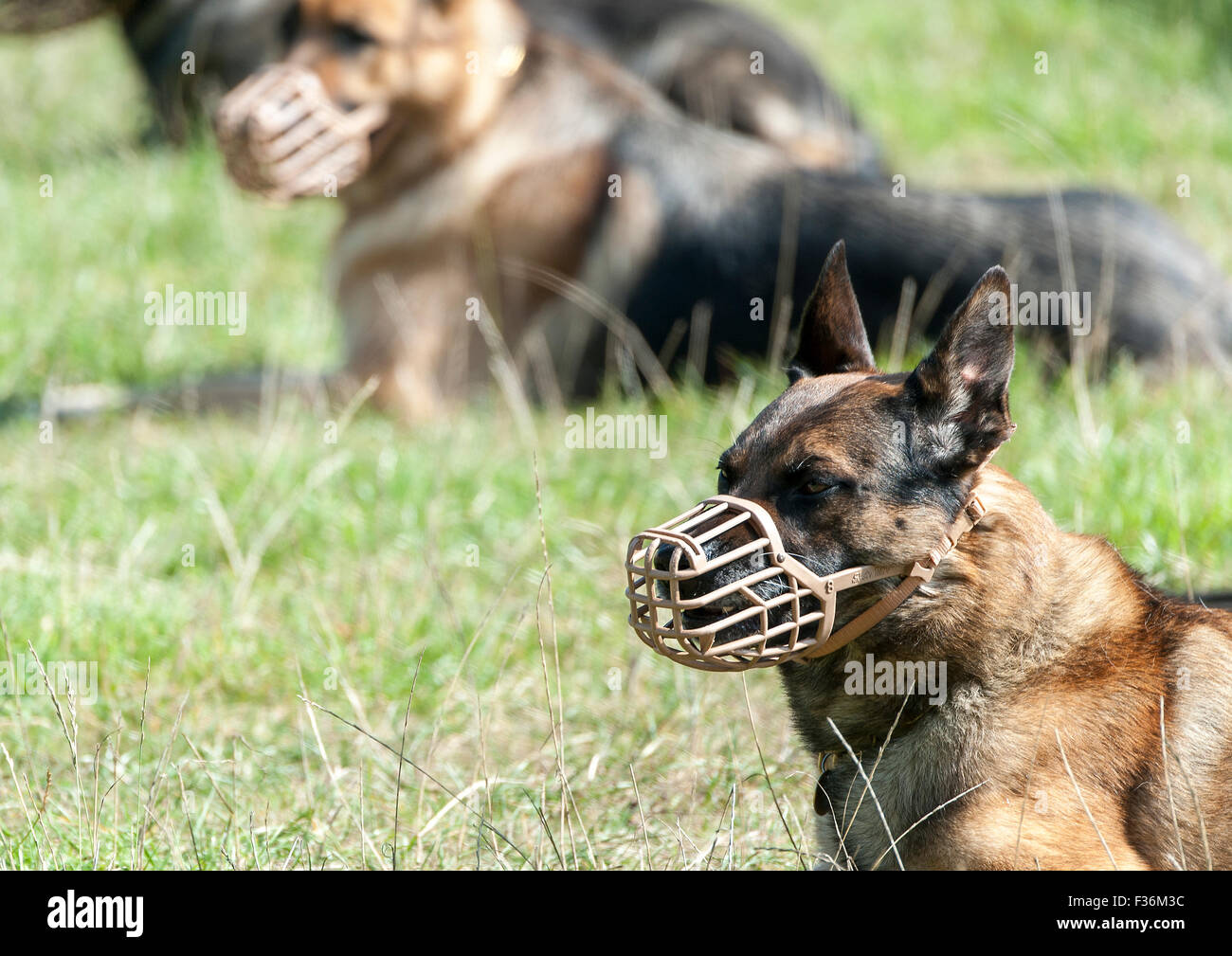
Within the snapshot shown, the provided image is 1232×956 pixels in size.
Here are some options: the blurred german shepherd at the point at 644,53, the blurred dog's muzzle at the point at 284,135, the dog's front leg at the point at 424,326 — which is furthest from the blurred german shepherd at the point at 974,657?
the blurred german shepherd at the point at 644,53

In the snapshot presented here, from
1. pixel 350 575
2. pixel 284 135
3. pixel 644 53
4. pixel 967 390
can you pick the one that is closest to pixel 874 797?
pixel 967 390

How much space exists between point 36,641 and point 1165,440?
3913mm

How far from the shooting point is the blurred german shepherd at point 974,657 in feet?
9.02

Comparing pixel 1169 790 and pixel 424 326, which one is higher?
pixel 424 326

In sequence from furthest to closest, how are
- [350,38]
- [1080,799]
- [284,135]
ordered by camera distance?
[350,38], [284,135], [1080,799]

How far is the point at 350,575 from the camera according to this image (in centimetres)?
515

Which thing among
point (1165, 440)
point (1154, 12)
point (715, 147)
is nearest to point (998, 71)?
point (1154, 12)

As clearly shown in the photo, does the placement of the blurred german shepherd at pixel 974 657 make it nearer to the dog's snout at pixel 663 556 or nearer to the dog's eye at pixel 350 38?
the dog's snout at pixel 663 556

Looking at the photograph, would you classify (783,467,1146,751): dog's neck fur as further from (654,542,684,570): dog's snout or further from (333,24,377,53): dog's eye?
(333,24,377,53): dog's eye

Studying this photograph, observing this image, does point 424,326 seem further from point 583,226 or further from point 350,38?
point 350,38

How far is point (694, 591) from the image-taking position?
281cm

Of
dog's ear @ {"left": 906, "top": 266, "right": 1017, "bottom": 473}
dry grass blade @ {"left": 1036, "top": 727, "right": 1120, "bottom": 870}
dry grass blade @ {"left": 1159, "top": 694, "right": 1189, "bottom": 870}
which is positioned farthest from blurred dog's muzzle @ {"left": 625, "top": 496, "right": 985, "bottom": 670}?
dry grass blade @ {"left": 1159, "top": 694, "right": 1189, "bottom": 870}

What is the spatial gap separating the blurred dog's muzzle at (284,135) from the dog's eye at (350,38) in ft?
0.69

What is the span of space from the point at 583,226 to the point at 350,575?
279 centimetres
